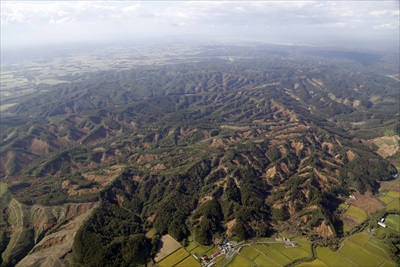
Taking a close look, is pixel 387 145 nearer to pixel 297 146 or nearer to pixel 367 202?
pixel 297 146

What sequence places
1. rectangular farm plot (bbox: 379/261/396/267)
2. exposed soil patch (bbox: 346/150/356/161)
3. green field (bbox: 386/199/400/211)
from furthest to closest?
exposed soil patch (bbox: 346/150/356/161)
green field (bbox: 386/199/400/211)
rectangular farm plot (bbox: 379/261/396/267)

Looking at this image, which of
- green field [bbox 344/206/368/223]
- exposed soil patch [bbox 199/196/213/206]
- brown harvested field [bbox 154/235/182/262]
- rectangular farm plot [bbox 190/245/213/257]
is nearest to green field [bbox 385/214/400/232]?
green field [bbox 344/206/368/223]

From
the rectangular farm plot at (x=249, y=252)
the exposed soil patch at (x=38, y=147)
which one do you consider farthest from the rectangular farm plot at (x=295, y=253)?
the exposed soil patch at (x=38, y=147)

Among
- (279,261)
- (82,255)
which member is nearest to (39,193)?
(82,255)

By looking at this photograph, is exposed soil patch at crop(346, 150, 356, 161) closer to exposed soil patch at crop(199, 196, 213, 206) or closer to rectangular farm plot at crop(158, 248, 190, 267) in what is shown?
exposed soil patch at crop(199, 196, 213, 206)

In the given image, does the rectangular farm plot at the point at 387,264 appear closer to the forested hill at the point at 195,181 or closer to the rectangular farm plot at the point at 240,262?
the forested hill at the point at 195,181
